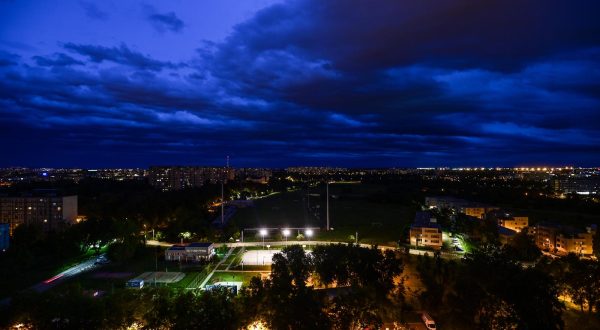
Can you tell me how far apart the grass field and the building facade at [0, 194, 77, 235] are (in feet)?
44.2

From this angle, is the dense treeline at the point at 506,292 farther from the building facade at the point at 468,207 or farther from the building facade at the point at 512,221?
the building facade at the point at 468,207

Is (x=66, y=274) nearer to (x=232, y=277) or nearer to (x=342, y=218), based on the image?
(x=232, y=277)

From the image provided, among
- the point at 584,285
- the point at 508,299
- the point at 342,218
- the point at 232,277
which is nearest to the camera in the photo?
the point at 508,299

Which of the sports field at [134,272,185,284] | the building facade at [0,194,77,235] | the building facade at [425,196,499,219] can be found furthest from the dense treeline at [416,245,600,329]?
the building facade at [0,194,77,235]

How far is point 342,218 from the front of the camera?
3431cm

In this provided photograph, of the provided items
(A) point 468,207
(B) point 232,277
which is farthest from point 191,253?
(A) point 468,207

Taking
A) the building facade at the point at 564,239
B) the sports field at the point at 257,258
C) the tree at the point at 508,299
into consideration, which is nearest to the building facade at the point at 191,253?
the sports field at the point at 257,258

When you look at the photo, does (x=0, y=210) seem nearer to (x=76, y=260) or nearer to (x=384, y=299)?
(x=76, y=260)

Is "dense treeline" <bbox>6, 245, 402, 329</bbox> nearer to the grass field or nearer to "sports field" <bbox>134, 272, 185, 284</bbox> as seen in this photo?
"sports field" <bbox>134, 272, 185, 284</bbox>

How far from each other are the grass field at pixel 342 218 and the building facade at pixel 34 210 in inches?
531

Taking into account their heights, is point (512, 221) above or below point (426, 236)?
above

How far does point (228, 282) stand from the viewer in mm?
15750

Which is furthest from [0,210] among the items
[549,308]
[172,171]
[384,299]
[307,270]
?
[172,171]

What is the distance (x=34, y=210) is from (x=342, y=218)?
2405cm
